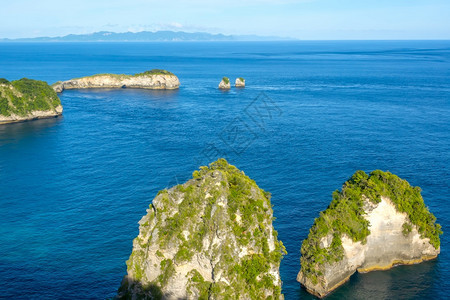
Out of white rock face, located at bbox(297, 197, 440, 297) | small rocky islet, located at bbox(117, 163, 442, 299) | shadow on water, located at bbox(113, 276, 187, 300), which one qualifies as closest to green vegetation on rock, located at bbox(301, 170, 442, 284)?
white rock face, located at bbox(297, 197, 440, 297)

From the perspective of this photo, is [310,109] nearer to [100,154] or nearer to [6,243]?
[100,154]

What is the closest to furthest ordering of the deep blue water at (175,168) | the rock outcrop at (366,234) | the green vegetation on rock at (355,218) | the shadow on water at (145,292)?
the shadow on water at (145,292)
the green vegetation on rock at (355,218)
the rock outcrop at (366,234)
the deep blue water at (175,168)

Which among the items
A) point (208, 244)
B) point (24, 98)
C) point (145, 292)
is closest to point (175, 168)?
point (145, 292)

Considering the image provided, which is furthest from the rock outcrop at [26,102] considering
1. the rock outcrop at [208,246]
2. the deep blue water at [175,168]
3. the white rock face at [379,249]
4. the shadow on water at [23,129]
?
the white rock face at [379,249]

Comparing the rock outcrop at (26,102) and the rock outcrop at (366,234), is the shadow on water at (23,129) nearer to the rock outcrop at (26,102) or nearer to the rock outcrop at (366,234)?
the rock outcrop at (26,102)

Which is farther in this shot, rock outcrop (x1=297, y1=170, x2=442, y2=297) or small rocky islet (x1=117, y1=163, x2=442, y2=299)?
rock outcrop (x1=297, y1=170, x2=442, y2=297)

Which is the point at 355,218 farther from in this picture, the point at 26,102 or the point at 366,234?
the point at 26,102

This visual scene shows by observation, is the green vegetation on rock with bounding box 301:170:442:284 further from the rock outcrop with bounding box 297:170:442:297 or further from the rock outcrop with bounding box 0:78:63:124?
the rock outcrop with bounding box 0:78:63:124
